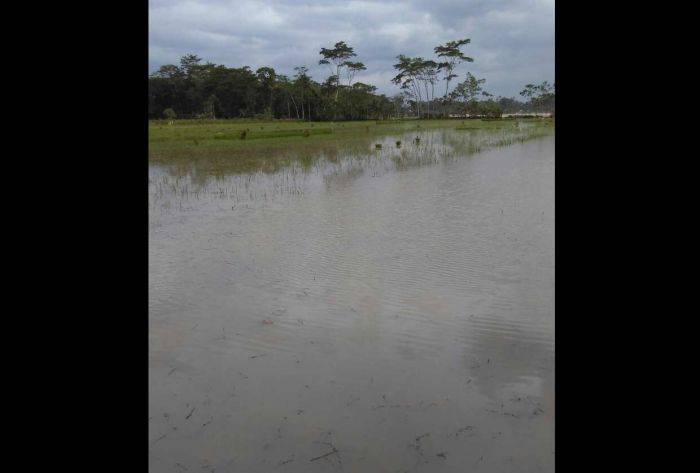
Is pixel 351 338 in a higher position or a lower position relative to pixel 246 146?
lower

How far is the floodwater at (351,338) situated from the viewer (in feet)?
7.13

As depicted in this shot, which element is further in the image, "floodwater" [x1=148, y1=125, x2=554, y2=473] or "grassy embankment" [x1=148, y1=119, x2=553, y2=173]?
"grassy embankment" [x1=148, y1=119, x2=553, y2=173]

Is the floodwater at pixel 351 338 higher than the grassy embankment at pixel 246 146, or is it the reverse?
the grassy embankment at pixel 246 146

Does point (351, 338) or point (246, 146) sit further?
point (246, 146)

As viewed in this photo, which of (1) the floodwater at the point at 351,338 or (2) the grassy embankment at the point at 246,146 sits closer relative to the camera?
(1) the floodwater at the point at 351,338

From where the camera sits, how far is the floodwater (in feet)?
7.13

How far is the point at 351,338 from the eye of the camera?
3.15 m

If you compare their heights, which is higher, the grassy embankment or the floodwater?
the grassy embankment
